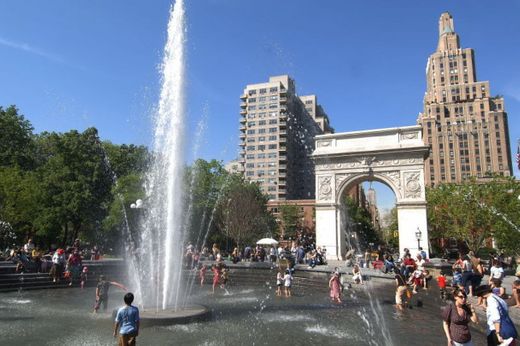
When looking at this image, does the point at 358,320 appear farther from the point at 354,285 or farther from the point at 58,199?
the point at 58,199

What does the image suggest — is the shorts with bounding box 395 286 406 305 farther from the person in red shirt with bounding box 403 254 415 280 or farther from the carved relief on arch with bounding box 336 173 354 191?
the carved relief on arch with bounding box 336 173 354 191

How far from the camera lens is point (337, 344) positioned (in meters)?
8.98

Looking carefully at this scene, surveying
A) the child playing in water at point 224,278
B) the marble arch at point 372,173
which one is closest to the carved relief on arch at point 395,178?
the marble arch at point 372,173

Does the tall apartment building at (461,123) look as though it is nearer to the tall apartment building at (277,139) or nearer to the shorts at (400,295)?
the tall apartment building at (277,139)

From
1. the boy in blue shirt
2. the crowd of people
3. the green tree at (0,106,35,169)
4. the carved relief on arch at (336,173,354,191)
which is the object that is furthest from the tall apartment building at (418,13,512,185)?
the boy in blue shirt

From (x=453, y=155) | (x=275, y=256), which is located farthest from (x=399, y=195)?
(x=453, y=155)

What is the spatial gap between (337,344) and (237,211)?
40.5m

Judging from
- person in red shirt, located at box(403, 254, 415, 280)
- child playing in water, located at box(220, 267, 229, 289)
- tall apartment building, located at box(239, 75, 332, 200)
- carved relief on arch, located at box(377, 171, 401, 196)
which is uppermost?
tall apartment building, located at box(239, 75, 332, 200)

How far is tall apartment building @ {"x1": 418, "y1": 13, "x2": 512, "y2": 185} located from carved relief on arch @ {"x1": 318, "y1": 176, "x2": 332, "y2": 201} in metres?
83.3

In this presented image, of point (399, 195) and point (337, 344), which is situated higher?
point (399, 195)

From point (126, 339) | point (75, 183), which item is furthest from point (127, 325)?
point (75, 183)

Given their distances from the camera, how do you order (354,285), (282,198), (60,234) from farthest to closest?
(282,198) < (60,234) < (354,285)

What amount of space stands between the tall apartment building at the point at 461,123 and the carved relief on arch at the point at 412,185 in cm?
8186

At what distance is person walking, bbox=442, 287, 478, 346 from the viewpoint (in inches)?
242
